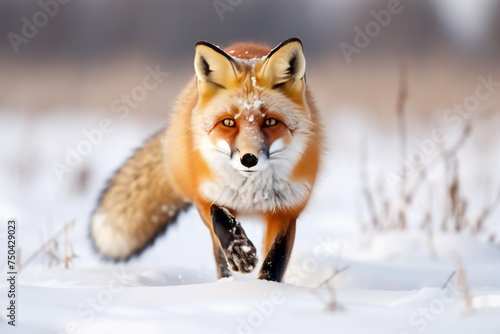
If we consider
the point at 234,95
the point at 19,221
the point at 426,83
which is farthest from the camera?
the point at 426,83

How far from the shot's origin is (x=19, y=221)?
17.3 ft

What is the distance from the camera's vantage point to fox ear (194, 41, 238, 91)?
2.73 m

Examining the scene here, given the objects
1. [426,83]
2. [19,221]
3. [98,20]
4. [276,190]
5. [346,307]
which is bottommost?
[19,221]

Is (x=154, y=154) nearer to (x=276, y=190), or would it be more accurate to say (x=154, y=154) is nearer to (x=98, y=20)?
(x=276, y=190)

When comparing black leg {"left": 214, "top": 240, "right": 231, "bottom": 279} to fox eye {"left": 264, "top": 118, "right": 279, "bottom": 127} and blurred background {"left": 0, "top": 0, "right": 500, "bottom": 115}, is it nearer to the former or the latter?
fox eye {"left": 264, "top": 118, "right": 279, "bottom": 127}

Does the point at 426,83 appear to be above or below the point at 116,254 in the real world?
above

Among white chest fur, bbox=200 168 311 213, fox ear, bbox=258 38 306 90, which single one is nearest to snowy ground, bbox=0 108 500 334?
white chest fur, bbox=200 168 311 213

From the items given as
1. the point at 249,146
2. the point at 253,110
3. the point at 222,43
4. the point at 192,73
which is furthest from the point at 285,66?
the point at 222,43

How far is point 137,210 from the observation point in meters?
3.88

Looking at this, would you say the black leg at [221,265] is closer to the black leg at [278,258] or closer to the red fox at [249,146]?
the red fox at [249,146]

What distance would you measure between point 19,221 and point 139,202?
1837 mm

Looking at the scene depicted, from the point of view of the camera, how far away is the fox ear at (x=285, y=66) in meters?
2.70

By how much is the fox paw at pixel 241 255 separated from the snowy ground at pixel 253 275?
92 mm

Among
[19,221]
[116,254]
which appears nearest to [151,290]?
[116,254]
